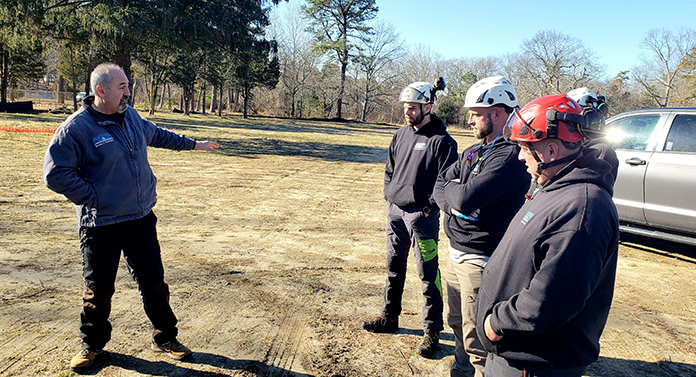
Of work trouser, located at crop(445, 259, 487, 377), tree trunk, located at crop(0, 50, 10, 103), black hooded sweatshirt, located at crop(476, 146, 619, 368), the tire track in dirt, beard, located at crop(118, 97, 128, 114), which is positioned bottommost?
the tire track in dirt

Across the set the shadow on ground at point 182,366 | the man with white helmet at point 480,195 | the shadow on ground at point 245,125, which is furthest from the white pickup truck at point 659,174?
the shadow on ground at point 245,125

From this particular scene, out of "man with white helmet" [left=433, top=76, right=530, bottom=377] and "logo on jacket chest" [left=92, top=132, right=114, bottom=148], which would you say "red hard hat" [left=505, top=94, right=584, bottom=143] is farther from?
"logo on jacket chest" [left=92, top=132, right=114, bottom=148]

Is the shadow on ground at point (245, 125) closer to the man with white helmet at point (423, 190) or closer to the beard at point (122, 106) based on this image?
the beard at point (122, 106)

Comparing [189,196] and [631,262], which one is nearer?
[631,262]

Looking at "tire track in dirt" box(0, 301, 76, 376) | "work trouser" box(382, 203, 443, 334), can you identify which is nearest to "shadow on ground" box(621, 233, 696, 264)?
"work trouser" box(382, 203, 443, 334)

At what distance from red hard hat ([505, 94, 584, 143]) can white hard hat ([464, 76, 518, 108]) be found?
0.96m

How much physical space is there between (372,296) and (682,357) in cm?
276

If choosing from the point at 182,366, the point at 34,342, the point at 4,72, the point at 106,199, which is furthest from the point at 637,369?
the point at 4,72

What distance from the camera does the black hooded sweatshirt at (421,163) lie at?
3469 millimetres

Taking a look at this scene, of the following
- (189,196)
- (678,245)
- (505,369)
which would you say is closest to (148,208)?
(505,369)

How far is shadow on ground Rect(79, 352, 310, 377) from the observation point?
3062 mm

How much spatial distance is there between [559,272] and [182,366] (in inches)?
108

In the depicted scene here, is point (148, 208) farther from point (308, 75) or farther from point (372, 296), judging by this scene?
point (308, 75)

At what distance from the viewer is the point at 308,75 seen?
55.6 m
